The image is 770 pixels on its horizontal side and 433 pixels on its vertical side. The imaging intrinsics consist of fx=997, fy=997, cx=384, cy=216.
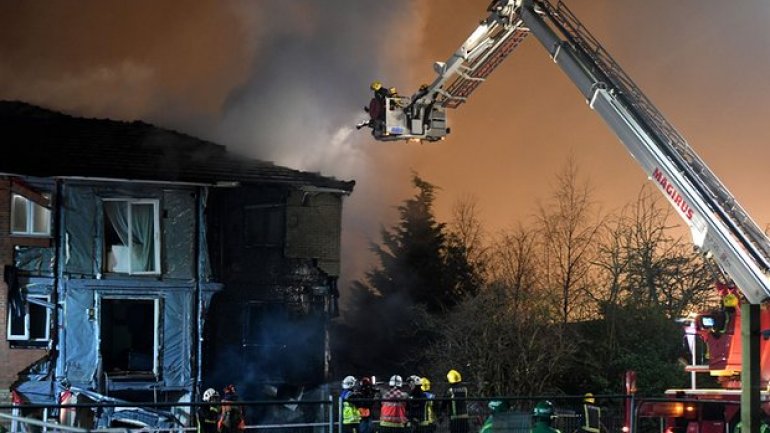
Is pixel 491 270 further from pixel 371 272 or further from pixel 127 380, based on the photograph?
pixel 127 380

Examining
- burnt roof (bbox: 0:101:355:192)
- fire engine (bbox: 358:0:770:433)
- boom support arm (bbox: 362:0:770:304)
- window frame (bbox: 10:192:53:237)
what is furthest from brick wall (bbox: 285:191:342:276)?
fire engine (bbox: 358:0:770:433)

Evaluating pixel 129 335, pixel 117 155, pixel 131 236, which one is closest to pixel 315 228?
pixel 131 236

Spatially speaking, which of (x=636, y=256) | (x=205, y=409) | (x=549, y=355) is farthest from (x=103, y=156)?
(x=636, y=256)

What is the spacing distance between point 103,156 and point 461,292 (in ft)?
52.6

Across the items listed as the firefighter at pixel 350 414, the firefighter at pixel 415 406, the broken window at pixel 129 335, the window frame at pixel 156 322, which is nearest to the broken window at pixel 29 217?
the window frame at pixel 156 322

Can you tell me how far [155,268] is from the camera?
79.7 ft

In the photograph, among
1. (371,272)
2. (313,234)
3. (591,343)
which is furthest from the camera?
(371,272)

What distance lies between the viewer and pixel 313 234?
1017 inches

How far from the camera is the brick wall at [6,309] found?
74.8ft

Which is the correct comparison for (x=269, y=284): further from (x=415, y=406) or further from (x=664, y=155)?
(x=664, y=155)

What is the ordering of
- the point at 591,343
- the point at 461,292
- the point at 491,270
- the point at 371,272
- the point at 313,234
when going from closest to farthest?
the point at 313,234
the point at 591,343
the point at 491,270
the point at 461,292
the point at 371,272

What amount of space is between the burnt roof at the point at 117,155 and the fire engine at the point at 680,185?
8.67 m

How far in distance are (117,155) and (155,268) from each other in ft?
10.1

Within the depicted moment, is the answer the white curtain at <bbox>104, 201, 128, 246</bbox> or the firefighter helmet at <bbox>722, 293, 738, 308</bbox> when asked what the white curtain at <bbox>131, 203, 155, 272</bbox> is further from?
the firefighter helmet at <bbox>722, 293, 738, 308</bbox>
